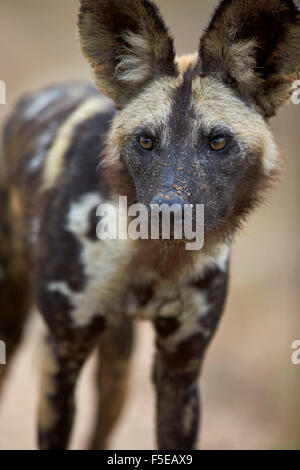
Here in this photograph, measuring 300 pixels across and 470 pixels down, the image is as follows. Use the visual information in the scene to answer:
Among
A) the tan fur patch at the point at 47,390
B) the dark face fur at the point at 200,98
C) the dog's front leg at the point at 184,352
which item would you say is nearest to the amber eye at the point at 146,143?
the dark face fur at the point at 200,98

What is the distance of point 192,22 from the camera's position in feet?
30.5

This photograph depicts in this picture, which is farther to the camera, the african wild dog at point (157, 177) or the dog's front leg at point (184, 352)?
the dog's front leg at point (184, 352)

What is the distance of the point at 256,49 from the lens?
2865 mm

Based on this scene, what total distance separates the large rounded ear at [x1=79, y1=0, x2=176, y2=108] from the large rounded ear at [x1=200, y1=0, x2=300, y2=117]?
175mm

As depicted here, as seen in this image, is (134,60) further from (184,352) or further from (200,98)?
(184,352)

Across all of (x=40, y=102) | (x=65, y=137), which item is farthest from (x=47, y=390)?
(x=40, y=102)

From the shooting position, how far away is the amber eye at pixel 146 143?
112 inches

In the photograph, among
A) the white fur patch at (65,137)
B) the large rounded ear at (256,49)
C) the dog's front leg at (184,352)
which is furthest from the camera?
the white fur patch at (65,137)

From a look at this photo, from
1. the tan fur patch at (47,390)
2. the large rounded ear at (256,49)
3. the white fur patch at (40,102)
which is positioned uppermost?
the white fur patch at (40,102)

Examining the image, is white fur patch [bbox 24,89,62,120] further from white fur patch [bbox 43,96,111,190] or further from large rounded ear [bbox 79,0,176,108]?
large rounded ear [bbox 79,0,176,108]

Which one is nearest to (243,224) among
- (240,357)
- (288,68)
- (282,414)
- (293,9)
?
(288,68)

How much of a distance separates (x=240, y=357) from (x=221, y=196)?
374 centimetres

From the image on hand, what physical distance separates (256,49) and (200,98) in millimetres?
286

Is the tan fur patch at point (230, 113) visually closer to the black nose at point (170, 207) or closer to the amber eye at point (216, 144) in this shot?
the amber eye at point (216, 144)
